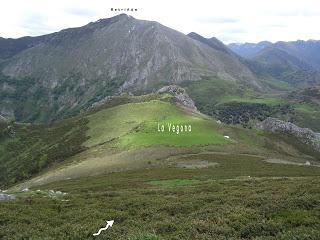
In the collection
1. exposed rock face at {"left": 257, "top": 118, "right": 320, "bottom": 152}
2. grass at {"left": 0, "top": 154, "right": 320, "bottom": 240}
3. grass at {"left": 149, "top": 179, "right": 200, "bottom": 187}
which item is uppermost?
grass at {"left": 0, "top": 154, "right": 320, "bottom": 240}

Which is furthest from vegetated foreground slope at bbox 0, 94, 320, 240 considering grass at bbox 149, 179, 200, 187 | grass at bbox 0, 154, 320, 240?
grass at bbox 149, 179, 200, 187

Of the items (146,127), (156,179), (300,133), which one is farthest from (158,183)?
(300,133)

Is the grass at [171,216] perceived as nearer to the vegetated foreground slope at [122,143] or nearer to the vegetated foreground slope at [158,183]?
the vegetated foreground slope at [158,183]

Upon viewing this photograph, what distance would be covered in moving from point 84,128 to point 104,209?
4725 inches

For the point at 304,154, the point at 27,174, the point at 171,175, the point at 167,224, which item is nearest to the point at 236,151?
the point at 304,154

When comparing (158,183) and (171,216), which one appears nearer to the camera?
(171,216)

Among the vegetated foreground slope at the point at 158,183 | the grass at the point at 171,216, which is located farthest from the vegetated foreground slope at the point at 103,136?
the grass at the point at 171,216

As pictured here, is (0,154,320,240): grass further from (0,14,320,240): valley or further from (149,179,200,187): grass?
(149,179,200,187): grass

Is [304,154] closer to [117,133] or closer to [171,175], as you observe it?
[117,133]

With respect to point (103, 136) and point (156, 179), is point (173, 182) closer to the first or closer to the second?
point (156, 179)

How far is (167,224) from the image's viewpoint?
26656 millimetres

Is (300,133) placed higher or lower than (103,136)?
lower

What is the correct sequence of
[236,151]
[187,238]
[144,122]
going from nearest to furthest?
[187,238], [236,151], [144,122]

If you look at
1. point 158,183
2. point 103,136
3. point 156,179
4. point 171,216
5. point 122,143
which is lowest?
point 103,136
